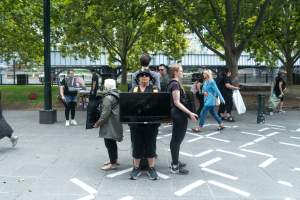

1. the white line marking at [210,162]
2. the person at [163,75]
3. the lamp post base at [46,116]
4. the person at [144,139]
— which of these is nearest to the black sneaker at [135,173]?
the person at [144,139]

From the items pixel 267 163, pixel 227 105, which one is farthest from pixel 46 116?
pixel 267 163

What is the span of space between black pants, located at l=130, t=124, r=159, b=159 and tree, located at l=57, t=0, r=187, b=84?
978 cm

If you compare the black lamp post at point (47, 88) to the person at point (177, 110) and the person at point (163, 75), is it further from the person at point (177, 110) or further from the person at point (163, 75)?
the person at point (177, 110)

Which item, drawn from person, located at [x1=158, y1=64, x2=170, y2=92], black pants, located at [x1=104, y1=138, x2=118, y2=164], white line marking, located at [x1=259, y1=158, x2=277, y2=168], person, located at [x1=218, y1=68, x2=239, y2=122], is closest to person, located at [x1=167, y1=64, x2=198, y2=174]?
black pants, located at [x1=104, y1=138, x2=118, y2=164]

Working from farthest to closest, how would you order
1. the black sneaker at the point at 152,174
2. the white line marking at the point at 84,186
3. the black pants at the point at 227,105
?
the black pants at the point at 227,105 < the black sneaker at the point at 152,174 < the white line marking at the point at 84,186

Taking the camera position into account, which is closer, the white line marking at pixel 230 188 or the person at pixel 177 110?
the white line marking at pixel 230 188

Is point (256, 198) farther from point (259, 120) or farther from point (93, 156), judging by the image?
point (259, 120)

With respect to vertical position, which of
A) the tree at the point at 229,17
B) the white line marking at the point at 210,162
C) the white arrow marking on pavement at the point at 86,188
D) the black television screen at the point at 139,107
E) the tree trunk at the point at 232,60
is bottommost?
the white arrow marking on pavement at the point at 86,188

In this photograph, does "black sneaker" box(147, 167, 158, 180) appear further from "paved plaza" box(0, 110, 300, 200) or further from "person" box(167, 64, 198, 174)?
"person" box(167, 64, 198, 174)

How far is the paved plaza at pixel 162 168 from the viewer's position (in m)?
6.88

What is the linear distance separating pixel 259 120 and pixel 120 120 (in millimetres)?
8039

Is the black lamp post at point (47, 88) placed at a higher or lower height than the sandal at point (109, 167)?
higher

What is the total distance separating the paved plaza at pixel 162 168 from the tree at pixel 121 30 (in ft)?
19.3

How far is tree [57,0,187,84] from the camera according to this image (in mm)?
17683
